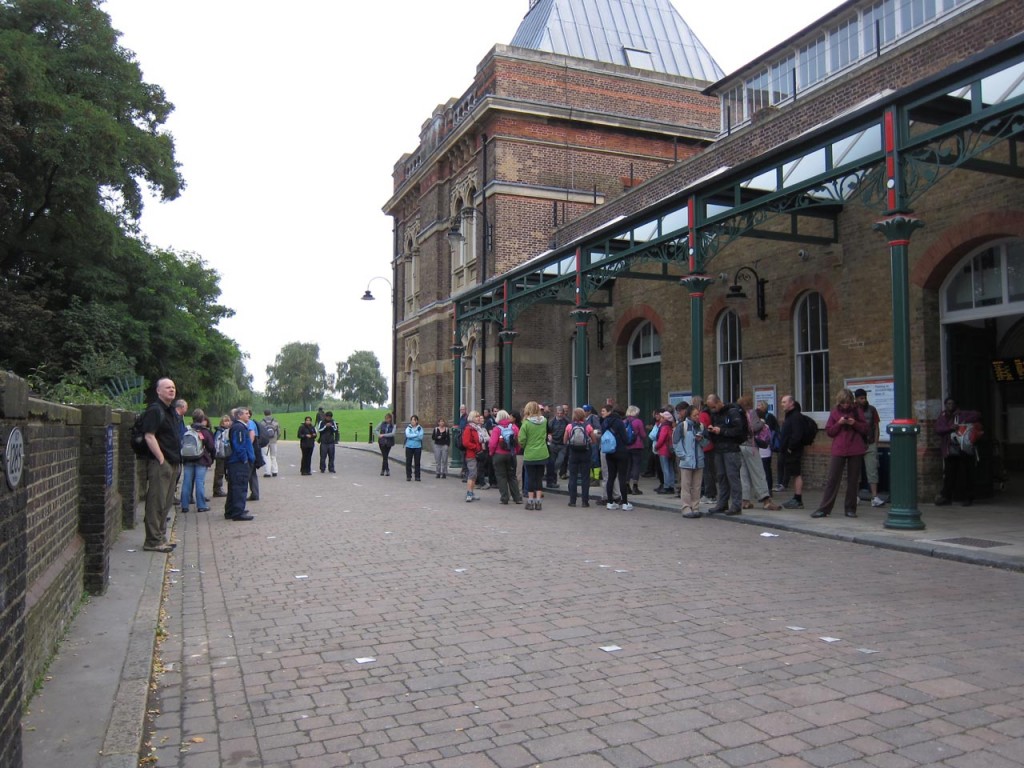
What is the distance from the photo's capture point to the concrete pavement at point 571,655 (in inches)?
145

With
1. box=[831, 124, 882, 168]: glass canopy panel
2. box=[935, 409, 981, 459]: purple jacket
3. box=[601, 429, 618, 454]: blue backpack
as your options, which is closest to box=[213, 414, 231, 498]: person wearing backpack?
box=[601, 429, 618, 454]: blue backpack

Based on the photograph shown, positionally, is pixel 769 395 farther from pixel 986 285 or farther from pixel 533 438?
pixel 533 438

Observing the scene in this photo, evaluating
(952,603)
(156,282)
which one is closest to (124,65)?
(156,282)

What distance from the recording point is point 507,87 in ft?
84.2

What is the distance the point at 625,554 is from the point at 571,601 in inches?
91.3

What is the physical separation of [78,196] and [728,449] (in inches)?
811

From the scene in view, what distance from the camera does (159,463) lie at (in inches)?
346

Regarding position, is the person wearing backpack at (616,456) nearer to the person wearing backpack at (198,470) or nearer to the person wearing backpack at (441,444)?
the person wearing backpack at (198,470)

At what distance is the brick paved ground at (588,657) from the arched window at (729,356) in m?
8.15

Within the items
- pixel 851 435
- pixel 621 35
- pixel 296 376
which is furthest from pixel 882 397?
pixel 296 376

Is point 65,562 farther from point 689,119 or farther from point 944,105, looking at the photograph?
point 689,119

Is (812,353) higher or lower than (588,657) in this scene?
higher

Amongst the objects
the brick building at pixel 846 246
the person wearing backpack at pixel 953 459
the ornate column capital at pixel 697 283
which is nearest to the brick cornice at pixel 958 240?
the brick building at pixel 846 246

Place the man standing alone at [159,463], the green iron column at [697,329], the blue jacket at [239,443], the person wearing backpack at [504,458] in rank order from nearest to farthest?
the man standing alone at [159,463] → the blue jacket at [239,443] → the green iron column at [697,329] → the person wearing backpack at [504,458]
